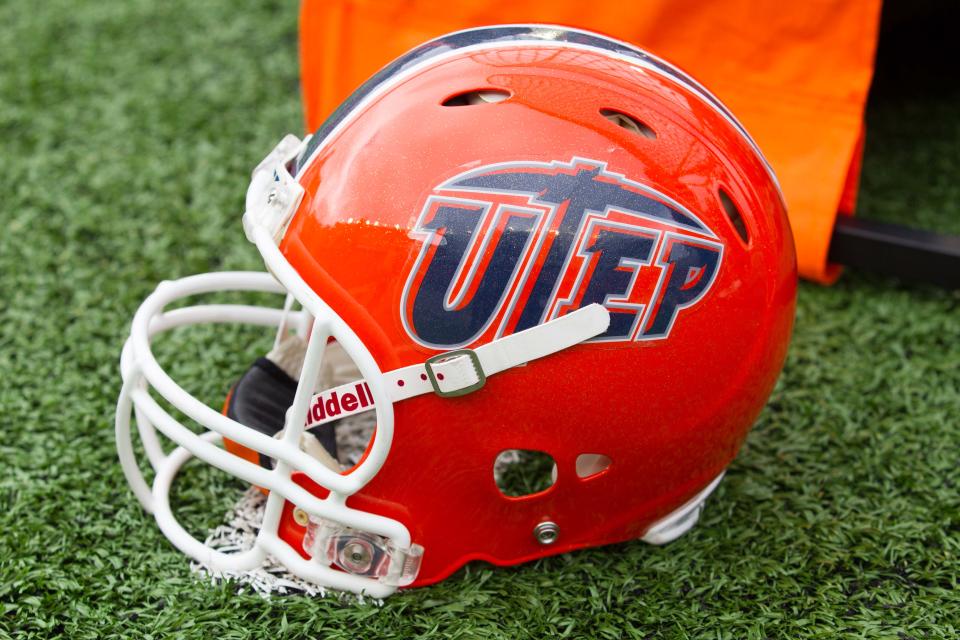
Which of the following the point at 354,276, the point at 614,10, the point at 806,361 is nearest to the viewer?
the point at 354,276

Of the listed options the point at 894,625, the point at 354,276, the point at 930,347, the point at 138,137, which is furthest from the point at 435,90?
the point at 138,137

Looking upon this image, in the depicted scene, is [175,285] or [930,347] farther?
[930,347]

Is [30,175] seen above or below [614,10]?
below

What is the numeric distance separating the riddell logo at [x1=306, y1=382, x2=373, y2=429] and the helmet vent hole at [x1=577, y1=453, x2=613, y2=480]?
13.6 inches

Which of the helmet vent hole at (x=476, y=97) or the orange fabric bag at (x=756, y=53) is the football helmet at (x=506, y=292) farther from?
the orange fabric bag at (x=756, y=53)

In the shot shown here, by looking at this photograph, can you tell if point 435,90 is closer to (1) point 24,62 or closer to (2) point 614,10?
(2) point 614,10

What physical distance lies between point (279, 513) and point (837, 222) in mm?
1432

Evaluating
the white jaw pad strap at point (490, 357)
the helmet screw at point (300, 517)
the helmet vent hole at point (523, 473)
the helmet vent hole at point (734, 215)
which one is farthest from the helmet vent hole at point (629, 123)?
the helmet screw at point (300, 517)

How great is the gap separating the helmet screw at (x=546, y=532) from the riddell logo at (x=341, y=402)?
0.35 m

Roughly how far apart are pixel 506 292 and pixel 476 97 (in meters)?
0.31

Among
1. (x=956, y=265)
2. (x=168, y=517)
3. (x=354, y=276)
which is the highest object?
(x=354, y=276)

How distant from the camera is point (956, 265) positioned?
225 cm

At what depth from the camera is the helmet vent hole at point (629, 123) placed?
4.82 feet

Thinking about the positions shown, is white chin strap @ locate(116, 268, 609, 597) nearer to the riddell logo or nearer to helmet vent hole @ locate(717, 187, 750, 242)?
the riddell logo
